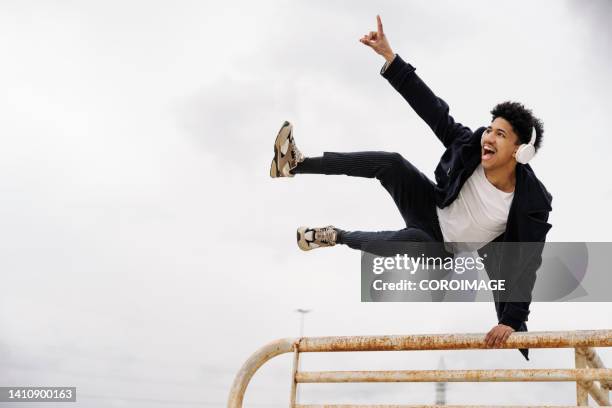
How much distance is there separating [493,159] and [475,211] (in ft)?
1.43

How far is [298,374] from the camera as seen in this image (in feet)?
11.0

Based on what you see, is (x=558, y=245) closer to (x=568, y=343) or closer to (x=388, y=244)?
(x=388, y=244)

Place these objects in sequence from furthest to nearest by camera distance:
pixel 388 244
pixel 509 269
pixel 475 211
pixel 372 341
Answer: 1. pixel 388 244
2. pixel 475 211
3. pixel 509 269
4. pixel 372 341

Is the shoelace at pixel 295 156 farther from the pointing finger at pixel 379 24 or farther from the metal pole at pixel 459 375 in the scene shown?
the metal pole at pixel 459 375

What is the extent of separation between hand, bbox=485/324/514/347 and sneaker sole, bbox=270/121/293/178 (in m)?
2.41

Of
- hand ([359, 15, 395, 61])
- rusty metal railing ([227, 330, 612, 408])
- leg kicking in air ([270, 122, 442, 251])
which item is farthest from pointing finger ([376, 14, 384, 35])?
rusty metal railing ([227, 330, 612, 408])

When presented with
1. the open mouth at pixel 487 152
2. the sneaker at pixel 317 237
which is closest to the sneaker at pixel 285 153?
the sneaker at pixel 317 237

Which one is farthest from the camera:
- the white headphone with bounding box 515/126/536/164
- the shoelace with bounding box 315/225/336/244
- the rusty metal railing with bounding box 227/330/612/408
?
the shoelace with bounding box 315/225/336/244

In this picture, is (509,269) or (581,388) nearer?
(581,388)

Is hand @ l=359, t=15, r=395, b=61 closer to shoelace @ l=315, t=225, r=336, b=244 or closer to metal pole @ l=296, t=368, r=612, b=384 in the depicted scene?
shoelace @ l=315, t=225, r=336, b=244

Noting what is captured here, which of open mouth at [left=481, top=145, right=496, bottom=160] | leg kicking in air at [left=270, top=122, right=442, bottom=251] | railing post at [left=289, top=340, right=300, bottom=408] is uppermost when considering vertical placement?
open mouth at [left=481, top=145, right=496, bottom=160]

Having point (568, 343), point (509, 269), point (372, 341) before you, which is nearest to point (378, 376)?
point (372, 341)

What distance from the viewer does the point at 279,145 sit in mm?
5086

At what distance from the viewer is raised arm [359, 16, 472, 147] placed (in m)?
5.02
